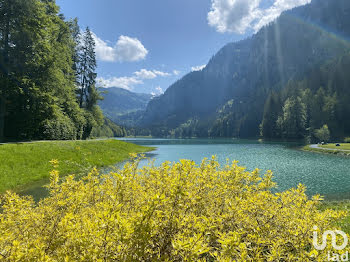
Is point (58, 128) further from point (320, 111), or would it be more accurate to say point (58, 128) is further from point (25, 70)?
point (320, 111)

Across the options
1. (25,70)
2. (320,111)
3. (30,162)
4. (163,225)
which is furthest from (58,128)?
(320,111)

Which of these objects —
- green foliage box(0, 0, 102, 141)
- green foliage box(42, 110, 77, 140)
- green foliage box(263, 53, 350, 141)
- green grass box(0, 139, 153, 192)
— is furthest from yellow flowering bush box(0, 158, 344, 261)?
green foliage box(263, 53, 350, 141)

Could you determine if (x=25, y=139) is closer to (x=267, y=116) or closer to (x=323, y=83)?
(x=267, y=116)

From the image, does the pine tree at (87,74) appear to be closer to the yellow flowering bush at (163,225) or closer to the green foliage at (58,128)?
the green foliage at (58,128)

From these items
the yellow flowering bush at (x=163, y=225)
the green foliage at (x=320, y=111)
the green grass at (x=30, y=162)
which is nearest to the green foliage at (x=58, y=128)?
the green grass at (x=30, y=162)

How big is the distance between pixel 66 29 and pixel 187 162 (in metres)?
46.8

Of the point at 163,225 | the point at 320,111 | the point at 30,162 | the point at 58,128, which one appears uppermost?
the point at 320,111

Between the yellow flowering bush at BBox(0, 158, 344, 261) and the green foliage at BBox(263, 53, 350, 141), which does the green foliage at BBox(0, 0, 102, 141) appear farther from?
the green foliage at BBox(263, 53, 350, 141)

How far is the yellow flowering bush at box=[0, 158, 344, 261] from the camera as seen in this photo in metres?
2.89

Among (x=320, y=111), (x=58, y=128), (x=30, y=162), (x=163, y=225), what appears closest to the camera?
(x=163, y=225)

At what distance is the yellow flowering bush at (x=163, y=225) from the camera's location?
2.89m

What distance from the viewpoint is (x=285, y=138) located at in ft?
343

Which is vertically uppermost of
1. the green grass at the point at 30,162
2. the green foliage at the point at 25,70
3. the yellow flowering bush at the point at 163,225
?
the green foliage at the point at 25,70

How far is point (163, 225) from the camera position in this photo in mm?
3477
